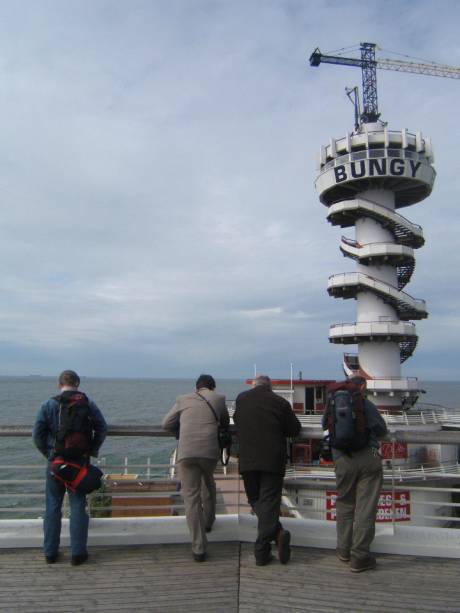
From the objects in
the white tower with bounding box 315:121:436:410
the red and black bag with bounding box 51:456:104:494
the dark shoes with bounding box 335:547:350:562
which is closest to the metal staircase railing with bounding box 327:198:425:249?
the white tower with bounding box 315:121:436:410

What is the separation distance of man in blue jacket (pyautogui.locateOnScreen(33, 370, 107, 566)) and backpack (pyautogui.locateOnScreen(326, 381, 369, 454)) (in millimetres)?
2380

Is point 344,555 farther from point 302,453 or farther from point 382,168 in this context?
point 382,168

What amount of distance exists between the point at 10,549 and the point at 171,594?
6.91ft

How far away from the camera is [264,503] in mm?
5105

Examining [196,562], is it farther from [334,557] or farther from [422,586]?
[422,586]

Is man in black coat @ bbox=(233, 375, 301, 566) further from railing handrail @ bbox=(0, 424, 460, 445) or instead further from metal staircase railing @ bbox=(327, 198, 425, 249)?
metal staircase railing @ bbox=(327, 198, 425, 249)

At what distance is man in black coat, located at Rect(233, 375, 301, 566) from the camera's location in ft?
16.5

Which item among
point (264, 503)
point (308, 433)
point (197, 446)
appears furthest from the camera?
point (308, 433)

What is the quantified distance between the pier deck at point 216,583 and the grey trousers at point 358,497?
27cm

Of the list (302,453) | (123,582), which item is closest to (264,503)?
(123,582)

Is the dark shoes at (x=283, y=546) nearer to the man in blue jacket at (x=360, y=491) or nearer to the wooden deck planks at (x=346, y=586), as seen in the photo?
the wooden deck planks at (x=346, y=586)

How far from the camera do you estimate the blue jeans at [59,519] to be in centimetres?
502

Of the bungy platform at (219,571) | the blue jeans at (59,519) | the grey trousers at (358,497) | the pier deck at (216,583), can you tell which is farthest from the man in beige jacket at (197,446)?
the grey trousers at (358,497)

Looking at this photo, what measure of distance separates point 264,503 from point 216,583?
2.84 ft
